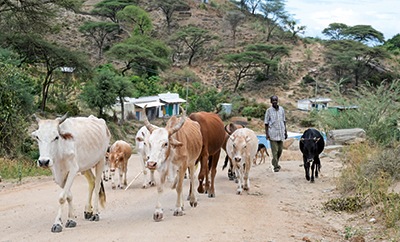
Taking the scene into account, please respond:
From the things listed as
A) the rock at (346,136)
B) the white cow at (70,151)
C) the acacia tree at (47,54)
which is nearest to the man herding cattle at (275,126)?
the rock at (346,136)

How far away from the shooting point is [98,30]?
6262 cm

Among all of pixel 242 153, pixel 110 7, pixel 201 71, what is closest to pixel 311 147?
pixel 242 153

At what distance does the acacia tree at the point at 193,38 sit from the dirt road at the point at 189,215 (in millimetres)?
53975

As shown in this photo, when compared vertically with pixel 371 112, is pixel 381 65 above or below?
above

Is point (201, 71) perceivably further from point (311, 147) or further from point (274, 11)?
point (311, 147)

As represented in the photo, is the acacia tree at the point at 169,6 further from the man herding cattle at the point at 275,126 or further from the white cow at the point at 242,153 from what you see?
the white cow at the point at 242,153

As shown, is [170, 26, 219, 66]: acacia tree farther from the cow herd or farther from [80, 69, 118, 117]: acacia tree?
the cow herd

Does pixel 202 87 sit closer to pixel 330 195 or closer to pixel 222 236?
pixel 330 195

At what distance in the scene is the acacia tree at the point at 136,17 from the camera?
2474 inches

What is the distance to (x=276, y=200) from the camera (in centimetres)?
812

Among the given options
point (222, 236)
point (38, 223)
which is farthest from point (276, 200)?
point (38, 223)

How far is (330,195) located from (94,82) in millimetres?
23532

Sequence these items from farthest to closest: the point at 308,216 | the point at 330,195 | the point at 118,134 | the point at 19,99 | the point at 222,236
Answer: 1. the point at 118,134
2. the point at 19,99
3. the point at 330,195
4. the point at 308,216
5. the point at 222,236

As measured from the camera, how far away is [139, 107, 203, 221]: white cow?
5.63m
